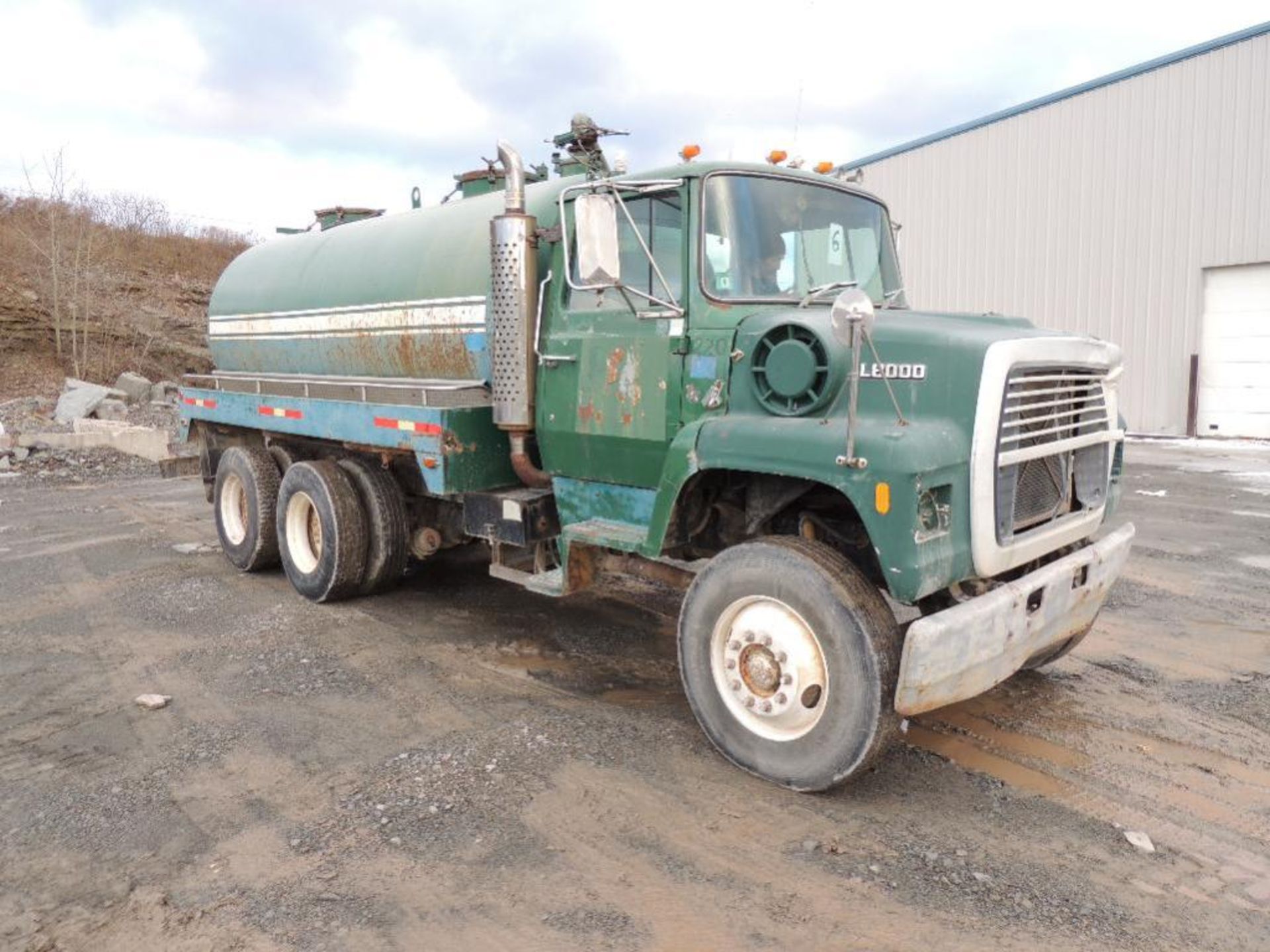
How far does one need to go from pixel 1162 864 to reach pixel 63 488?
1278cm

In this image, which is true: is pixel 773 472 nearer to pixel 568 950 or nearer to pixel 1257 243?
pixel 568 950

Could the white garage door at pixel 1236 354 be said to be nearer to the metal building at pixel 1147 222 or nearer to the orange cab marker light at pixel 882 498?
the metal building at pixel 1147 222

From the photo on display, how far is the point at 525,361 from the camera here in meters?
5.07

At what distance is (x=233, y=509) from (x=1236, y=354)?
1519 centimetres

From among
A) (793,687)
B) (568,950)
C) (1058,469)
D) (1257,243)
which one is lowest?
(568,950)

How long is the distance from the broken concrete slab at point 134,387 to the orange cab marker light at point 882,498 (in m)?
19.3

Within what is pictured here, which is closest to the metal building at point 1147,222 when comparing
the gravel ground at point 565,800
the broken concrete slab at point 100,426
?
the gravel ground at point 565,800

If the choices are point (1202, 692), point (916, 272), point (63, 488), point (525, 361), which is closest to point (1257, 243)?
point (916, 272)

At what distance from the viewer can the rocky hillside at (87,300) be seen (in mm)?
21453

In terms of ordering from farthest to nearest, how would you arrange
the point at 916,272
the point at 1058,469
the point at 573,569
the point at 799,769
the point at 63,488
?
1. the point at 916,272
2. the point at 63,488
3. the point at 573,569
4. the point at 1058,469
5. the point at 799,769

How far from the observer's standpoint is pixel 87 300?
863 inches

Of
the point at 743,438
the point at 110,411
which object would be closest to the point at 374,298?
the point at 743,438

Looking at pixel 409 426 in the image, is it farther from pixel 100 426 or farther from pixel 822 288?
pixel 100 426

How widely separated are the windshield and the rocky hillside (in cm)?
2058
